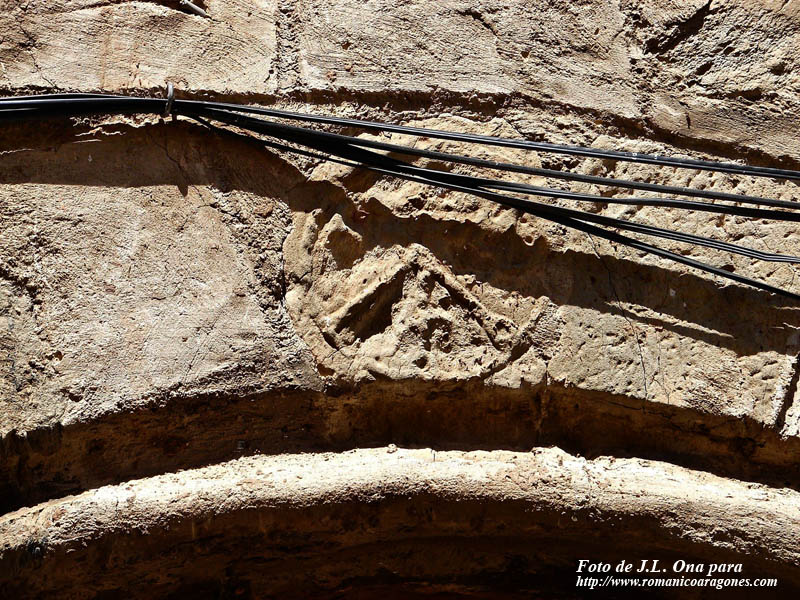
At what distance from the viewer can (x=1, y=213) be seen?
66.7 inches

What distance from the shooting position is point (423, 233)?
74.5 inches

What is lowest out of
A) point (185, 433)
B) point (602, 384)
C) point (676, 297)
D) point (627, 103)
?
point (185, 433)

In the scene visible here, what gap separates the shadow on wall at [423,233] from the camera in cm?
177

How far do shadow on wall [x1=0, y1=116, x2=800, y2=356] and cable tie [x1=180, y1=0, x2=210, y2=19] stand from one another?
0.27 m

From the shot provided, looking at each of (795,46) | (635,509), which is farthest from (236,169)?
(795,46)

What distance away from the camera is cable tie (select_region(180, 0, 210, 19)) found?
191 cm

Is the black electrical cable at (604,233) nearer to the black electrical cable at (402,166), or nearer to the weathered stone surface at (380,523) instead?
the black electrical cable at (402,166)

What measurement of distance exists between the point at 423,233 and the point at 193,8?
681mm

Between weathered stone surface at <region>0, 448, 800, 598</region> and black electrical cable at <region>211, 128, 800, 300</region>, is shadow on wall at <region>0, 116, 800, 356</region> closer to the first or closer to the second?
black electrical cable at <region>211, 128, 800, 300</region>

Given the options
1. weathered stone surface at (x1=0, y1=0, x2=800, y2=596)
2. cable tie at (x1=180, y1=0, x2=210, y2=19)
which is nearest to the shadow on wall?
weathered stone surface at (x1=0, y1=0, x2=800, y2=596)

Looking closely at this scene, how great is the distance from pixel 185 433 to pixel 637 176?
3.63ft

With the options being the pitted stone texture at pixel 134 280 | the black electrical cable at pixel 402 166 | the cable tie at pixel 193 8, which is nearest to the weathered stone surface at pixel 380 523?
the pitted stone texture at pixel 134 280

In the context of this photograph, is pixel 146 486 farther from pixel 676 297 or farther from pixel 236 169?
pixel 676 297

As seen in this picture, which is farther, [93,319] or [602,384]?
[602,384]
